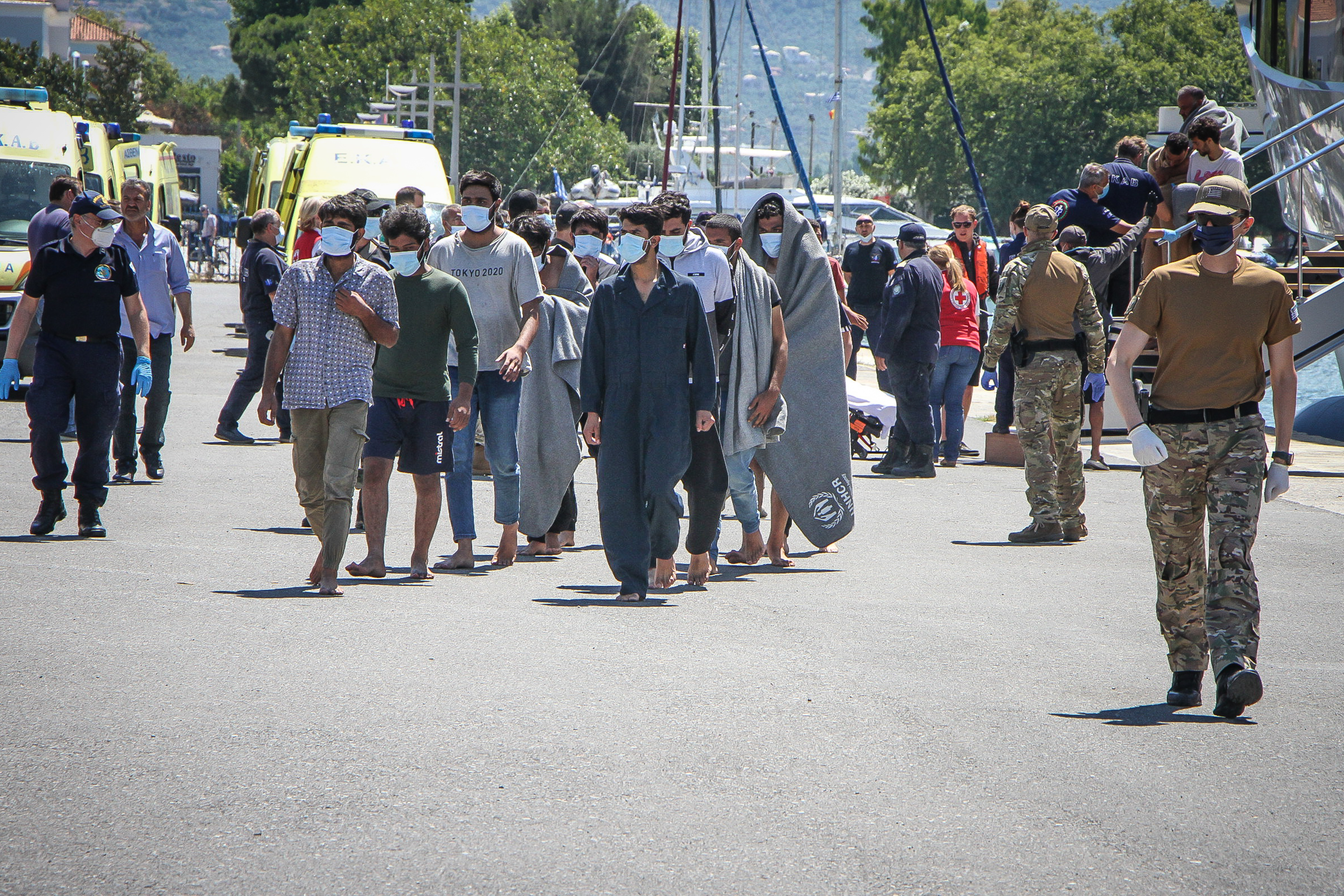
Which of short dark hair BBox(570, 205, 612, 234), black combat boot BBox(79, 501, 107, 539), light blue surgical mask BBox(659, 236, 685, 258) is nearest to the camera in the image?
light blue surgical mask BBox(659, 236, 685, 258)

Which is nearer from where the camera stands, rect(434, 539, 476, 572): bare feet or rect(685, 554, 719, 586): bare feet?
rect(685, 554, 719, 586): bare feet

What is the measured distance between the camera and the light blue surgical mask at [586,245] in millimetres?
9070

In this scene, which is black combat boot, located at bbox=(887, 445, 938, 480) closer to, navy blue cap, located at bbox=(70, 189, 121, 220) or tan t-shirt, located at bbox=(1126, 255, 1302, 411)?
navy blue cap, located at bbox=(70, 189, 121, 220)

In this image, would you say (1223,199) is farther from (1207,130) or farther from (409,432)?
(1207,130)

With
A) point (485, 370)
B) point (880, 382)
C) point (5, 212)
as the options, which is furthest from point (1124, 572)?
point (5, 212)

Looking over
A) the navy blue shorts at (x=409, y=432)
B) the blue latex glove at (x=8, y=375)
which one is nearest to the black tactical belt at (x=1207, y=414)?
the navy blue shorts at (x=409, y=432)

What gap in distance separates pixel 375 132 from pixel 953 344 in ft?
38.3

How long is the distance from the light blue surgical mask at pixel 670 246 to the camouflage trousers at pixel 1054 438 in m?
3.08

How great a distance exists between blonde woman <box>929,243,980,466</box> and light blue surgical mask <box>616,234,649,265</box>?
590 centimetres

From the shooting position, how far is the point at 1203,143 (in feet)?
40.0

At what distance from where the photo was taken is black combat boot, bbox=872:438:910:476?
41.7 feet

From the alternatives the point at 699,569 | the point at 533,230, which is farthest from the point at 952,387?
the point at 699,569

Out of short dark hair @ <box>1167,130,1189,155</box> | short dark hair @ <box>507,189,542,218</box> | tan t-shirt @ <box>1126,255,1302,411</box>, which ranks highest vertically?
short dark hair @ <box>1167,130,1189,155</box>

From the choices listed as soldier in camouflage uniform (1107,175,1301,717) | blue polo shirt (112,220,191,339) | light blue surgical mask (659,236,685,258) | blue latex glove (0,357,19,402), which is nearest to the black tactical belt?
soldier in camouflage uniform (1107,175,1301,717)
